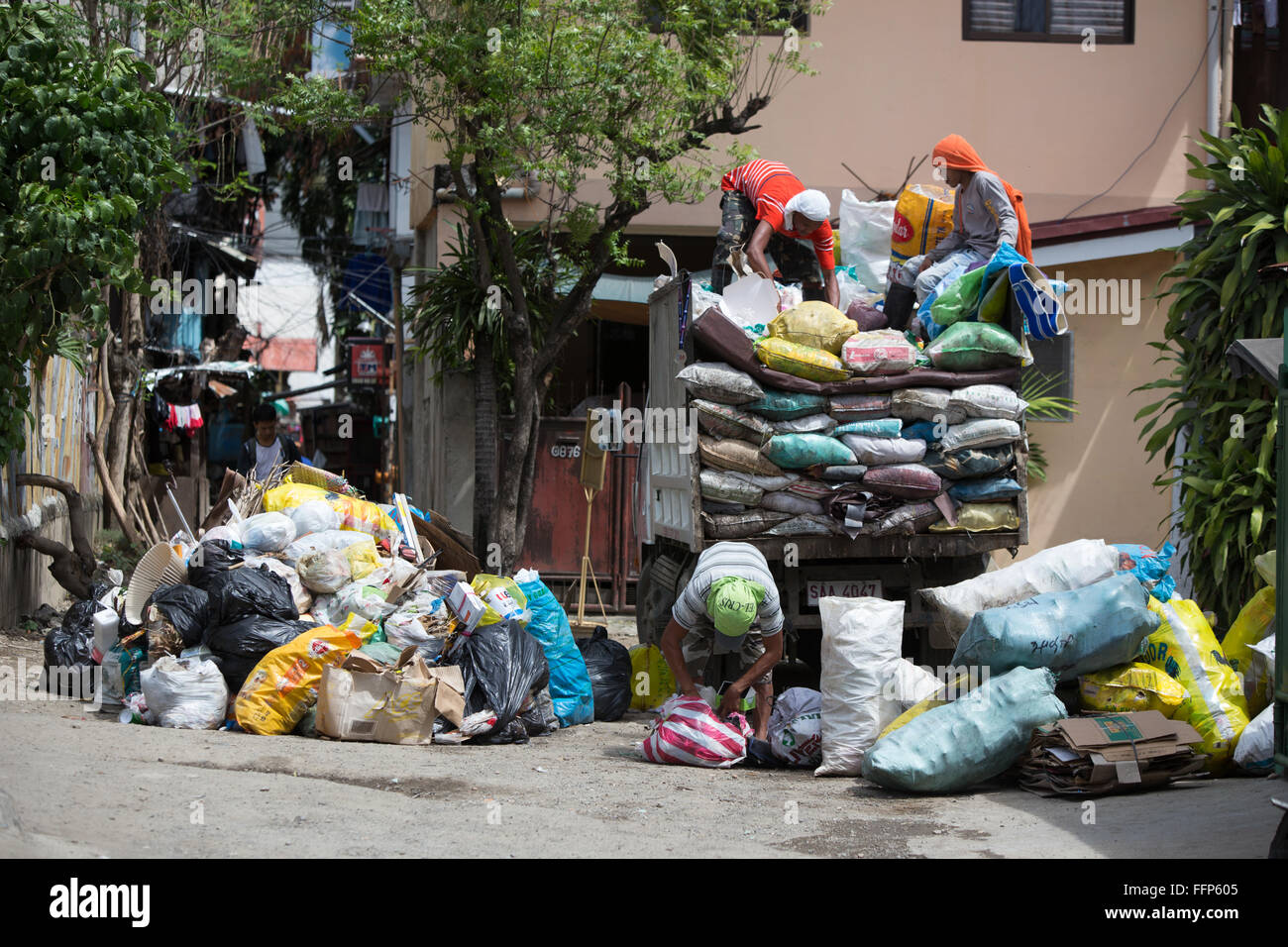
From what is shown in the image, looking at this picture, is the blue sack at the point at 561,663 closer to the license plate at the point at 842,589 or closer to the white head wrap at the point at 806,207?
the license plate at the point at 842,589

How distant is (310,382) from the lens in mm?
46062

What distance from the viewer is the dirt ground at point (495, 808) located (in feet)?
14.0

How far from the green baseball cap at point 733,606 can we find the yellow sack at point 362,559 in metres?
2.39

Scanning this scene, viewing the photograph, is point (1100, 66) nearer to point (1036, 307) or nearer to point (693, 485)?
point (1036, 307)

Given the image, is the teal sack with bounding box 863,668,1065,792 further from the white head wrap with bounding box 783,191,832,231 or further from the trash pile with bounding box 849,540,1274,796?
the white head wrap with bounding box 783,191,832,231

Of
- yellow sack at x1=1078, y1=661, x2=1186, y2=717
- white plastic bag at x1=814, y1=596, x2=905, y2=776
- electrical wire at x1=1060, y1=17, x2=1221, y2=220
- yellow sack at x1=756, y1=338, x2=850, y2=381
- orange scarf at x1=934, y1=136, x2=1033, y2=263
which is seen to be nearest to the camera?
yellow sack at x1=1078, y1=661, x2=1186, y2=717

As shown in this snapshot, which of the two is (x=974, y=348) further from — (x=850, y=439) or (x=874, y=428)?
(x=850, y=439)

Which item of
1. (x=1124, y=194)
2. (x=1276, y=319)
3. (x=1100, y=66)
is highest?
(x=1100, y=66)

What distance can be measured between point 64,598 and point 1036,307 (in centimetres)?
830

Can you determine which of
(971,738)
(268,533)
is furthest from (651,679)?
(971,738)

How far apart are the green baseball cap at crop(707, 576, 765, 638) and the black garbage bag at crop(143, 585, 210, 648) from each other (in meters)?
2.71

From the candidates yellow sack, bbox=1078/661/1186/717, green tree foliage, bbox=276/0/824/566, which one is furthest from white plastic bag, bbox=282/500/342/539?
yellow sack, bbox=1078/661/1186/717

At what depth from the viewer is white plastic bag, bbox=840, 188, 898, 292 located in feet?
28.7
